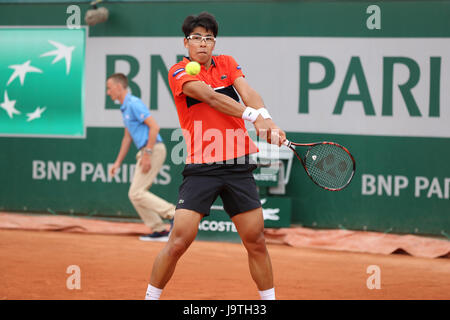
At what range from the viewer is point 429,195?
7.13m

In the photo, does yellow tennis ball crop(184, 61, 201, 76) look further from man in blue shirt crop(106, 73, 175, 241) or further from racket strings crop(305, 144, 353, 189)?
man in blue shirt crop(106, 73, 175, 241)

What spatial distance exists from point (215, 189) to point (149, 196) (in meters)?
3.44

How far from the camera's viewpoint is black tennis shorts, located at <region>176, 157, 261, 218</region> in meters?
3.61

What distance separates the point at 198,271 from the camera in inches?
222

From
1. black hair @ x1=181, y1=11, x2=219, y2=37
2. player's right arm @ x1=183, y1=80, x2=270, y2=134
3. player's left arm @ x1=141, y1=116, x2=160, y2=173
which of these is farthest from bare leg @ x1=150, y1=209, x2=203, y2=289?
player's left arm @ x1=141, y1=116, x2=160, y2=173

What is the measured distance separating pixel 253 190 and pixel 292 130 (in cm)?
388

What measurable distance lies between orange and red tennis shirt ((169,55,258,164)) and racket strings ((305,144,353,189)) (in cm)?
41

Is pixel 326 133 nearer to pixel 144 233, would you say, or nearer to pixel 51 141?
pixel 144 233

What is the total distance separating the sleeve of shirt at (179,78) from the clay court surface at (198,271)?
175 cm

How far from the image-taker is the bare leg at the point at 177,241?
355 cm

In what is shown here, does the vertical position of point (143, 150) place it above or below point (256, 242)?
above

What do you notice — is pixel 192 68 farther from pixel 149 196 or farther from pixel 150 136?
pixel 149 196

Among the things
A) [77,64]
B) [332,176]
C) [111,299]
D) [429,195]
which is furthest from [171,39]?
[332,176]

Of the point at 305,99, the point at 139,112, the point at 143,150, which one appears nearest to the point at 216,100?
the point at 139,112
